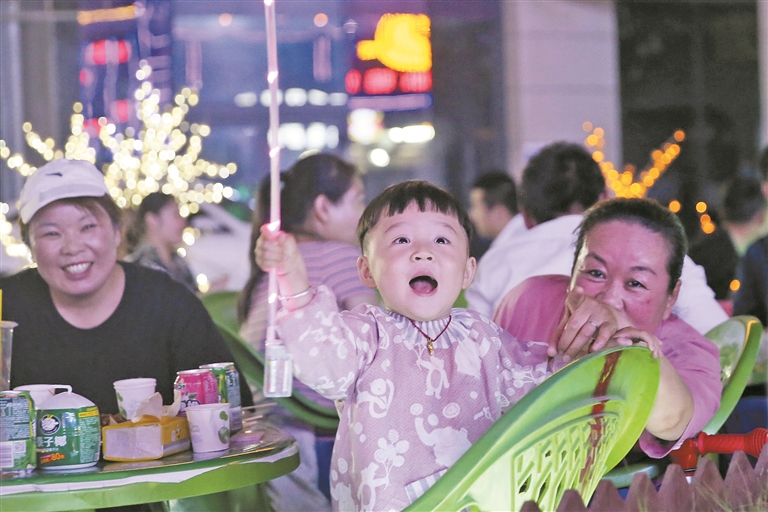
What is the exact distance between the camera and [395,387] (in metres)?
1.72

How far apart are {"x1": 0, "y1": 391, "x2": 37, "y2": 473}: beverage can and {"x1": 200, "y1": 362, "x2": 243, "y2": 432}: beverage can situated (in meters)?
0.47

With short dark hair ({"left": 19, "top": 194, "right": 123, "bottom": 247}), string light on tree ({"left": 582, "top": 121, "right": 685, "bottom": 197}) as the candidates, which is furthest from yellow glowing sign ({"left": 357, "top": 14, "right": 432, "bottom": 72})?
short dark hair ({"left": 19, "top": 194, "right": 123, "bottom": 247})


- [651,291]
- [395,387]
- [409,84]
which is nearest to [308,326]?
[395,387]

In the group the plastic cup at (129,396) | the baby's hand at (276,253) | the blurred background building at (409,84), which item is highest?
the blurred background building at (409,84)

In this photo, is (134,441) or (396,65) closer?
(134,441)

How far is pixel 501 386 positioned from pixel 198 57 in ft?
29.7

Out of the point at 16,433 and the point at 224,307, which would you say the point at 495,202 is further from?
the point at 16,433

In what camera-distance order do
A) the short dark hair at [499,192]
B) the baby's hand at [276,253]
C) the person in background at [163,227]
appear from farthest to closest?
1. the short dark hair at [499,192]
2. the person in background at [163,227]
3. the baby's hand at [276,253]

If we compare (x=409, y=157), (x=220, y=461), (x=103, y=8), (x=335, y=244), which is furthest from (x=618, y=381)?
(x=409, y=157)

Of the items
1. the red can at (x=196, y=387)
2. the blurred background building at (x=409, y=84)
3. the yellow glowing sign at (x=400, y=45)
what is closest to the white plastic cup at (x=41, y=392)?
the red can at (x=196, y=387)

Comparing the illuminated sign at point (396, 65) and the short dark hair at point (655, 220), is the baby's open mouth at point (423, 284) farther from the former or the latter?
the illuminated sign at point (396, 65)

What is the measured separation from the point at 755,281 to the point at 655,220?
2608mm

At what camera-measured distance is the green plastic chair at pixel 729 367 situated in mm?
2285

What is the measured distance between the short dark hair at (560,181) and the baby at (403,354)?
4.57ft
